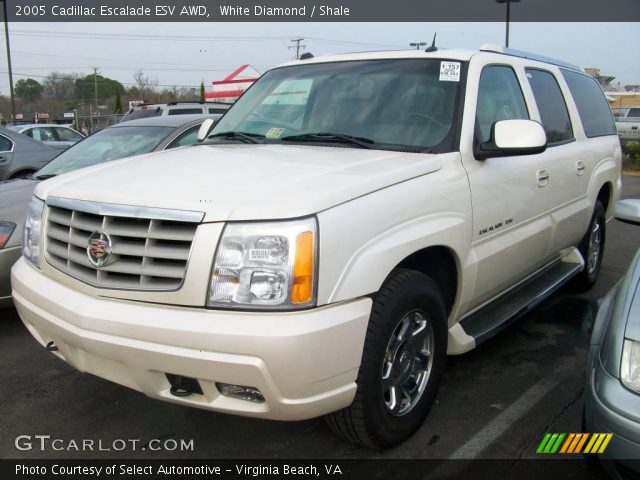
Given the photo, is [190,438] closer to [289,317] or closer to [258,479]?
[258,479]

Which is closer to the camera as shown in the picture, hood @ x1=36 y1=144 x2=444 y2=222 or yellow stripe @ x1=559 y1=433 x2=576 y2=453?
hood @ x1=36 y1=144 x2=444 y2=222

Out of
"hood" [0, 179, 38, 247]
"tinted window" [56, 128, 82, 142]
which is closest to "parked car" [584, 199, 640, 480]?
"hood" [0, 179, 38, 247]

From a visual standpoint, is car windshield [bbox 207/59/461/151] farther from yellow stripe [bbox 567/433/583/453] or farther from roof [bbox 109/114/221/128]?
roof [bbox 109/114/221/128]

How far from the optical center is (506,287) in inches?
148

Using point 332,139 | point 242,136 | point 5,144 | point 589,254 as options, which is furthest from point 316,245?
point 5,144

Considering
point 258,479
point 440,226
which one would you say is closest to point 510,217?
point 440,226

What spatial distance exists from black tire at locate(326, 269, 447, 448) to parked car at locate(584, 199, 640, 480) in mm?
737

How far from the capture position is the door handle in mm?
3792

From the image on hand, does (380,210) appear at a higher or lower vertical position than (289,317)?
higher

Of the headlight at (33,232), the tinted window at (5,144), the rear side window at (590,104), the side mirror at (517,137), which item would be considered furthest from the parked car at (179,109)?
the side mirror at (517,137)

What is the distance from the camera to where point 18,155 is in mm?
9102

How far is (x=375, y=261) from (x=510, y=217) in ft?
4.69

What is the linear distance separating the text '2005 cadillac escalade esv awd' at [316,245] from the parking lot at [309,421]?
279 millimetres

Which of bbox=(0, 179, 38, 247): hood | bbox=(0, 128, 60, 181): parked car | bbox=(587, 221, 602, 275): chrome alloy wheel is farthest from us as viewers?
bbox=(0, 128, 60, 181): parked car
